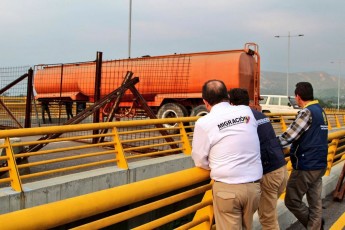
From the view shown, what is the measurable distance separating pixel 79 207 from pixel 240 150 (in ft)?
4.65

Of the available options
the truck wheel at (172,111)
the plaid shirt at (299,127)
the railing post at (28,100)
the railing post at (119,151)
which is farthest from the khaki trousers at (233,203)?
the truck wheel at (172,111)

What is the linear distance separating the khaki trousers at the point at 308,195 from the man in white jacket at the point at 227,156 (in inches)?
63.4

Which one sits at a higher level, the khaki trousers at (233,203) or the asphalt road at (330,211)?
the khaki trousers at (233,203)

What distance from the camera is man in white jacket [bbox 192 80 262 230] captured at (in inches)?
109

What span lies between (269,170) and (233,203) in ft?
3.21

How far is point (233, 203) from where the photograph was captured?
2.78 m

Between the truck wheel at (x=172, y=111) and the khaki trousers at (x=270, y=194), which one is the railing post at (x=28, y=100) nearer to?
the truck wheel at (x=172, y=111)

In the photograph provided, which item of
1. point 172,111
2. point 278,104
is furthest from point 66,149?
point 278,104

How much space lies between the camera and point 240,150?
279 cm

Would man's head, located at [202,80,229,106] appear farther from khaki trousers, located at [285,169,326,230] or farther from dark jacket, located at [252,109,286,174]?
khaki trousers, located at [285,169,326,230]

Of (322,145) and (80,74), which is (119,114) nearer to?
(80,74)

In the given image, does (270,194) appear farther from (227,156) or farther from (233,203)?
(227,156)

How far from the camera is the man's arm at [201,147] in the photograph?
2775mm

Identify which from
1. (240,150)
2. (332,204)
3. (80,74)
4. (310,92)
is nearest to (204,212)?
(240,150)
